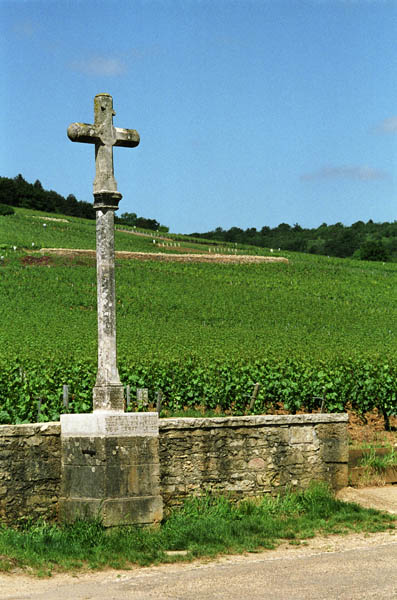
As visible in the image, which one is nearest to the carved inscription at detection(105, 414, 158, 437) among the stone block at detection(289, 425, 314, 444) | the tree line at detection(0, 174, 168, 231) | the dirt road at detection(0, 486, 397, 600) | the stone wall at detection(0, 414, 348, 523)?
the stone wall at detection(0, 414, 348, 523)

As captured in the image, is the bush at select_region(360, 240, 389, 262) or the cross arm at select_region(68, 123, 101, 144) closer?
the cross arm at select_region(68, 123, 101, 144)

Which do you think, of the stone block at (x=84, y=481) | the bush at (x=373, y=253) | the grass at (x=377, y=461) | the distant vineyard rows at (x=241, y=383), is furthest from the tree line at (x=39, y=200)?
the stone block at (x=84, y=481)

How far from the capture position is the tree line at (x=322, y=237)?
12975cm

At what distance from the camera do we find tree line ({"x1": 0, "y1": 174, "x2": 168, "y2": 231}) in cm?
11081

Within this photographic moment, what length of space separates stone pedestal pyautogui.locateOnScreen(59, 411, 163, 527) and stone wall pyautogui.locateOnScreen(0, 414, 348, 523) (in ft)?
0.65

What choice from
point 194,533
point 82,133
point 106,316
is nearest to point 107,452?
point 194,533

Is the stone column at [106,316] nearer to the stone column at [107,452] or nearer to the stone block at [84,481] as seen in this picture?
the stone column at [107,452]

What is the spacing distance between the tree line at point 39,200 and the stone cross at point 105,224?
99.1m

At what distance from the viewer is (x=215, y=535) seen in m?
9.42

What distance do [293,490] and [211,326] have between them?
98.0 ft

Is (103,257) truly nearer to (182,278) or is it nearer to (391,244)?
(182,278)

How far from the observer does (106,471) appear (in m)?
9.55

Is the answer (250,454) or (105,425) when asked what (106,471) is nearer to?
(105,425)

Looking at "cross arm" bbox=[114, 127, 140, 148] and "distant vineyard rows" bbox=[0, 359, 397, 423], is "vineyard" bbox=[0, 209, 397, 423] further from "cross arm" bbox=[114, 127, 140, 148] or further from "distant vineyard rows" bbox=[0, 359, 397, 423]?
"cross arm" bbox=[114, 127, 140, 148]
